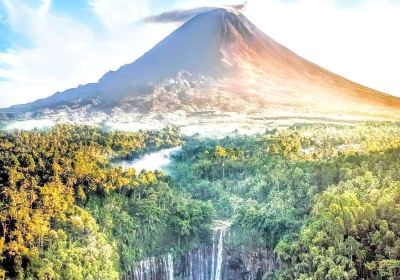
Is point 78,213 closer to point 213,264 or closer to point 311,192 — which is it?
point 213,264

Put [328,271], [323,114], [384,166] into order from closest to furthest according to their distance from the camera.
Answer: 1. [328,271]
2. [384,166]
3. [323,114]

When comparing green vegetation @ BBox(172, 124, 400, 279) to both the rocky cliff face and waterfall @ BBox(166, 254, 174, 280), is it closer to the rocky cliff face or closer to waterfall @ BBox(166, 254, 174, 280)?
the rocky cliff face

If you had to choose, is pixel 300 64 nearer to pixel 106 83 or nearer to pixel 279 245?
pixel 106 83

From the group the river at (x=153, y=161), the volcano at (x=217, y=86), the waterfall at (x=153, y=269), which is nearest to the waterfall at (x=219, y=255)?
the waterfall at (x=153, y=269)

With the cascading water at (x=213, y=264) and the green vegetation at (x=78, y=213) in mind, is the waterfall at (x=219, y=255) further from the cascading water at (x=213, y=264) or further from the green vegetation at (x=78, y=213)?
the green vegetation at (x=78, y=213)

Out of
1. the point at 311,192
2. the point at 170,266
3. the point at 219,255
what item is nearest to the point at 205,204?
the point at 219,255

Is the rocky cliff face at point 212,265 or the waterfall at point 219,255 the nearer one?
the rocky cliff face at point 212,265

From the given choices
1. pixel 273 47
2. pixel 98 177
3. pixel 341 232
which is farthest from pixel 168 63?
pixel 341 232
